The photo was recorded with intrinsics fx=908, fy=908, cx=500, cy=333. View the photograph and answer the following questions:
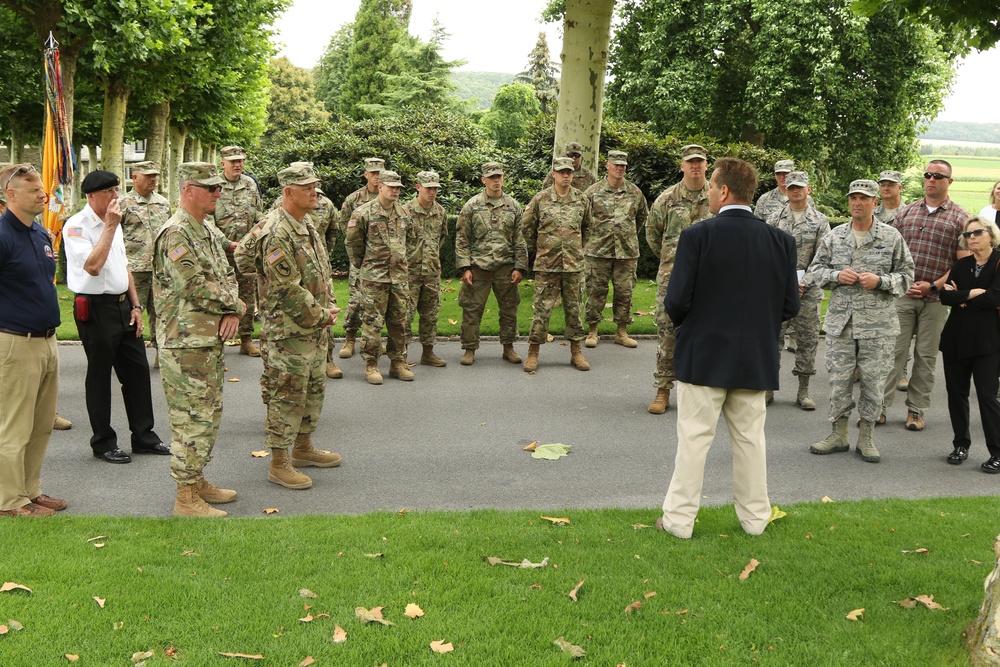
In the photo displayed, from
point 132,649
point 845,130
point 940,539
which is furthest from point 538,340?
point 845,130

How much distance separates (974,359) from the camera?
335 inches

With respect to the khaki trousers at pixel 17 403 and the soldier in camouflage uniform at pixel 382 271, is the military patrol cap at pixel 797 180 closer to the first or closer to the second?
the soldier in camouflage uniform at pixel 382 271

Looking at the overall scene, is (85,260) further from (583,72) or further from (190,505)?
(583,72)

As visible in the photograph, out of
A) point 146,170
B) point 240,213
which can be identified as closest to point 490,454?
point 146,170

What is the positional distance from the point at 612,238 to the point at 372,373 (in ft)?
13.5

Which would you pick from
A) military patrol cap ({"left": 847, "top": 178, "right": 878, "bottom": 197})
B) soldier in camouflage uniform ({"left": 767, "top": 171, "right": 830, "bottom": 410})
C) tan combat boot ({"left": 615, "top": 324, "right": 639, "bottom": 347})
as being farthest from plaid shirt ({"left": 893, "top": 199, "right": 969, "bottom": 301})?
tan combat boot ({"left": 615, "top": 324, "right": 639, "bottom": 347})

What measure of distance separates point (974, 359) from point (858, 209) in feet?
5.79

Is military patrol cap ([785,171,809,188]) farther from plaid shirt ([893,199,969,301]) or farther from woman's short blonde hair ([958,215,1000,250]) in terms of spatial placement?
A: woman's short blonde hair ([958,215,1000,250])

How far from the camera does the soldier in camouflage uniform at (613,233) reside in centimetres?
1300

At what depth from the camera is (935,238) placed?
376 inches

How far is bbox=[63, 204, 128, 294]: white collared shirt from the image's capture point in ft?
26.4

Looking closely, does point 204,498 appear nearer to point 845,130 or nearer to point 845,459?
point 845,459

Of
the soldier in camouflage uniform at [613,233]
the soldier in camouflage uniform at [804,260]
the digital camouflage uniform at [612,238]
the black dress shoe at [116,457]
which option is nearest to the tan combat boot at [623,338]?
the soldier in camouflage uniform at [613,233]

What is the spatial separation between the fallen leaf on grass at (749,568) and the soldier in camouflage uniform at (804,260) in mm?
5006
